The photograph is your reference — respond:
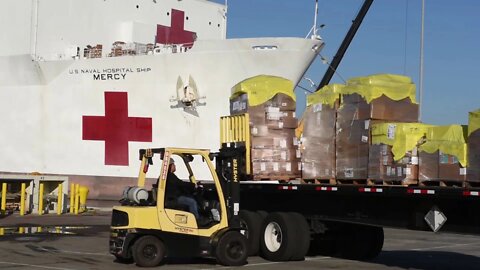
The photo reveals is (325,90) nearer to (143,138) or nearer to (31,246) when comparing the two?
(31,246)

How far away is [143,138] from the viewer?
23.2m

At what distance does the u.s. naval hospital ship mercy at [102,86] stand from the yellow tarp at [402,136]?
13088 mm

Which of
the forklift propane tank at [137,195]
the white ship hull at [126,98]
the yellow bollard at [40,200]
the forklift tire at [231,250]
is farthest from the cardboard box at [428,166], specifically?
the yellow bollard at [40,200]

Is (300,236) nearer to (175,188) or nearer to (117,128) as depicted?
(175,188)

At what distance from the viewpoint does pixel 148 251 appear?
10.3 meters

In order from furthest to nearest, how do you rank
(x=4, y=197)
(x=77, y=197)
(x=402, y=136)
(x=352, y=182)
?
(x=77, y=197) < (x=4, y=197) < (x=352, y=182) < (x=402, y=136)

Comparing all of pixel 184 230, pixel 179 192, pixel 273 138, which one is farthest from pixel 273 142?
pixel 184 230

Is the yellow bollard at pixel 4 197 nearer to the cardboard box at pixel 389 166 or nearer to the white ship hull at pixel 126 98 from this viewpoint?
the white ship hull at pixel 126 98

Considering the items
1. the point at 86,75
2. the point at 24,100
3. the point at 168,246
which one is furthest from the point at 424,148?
the point at 24,100

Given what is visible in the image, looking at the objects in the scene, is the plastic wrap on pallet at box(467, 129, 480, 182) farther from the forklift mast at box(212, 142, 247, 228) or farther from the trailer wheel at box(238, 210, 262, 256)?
the trailer wheel at box(238, 210, 262, 256)

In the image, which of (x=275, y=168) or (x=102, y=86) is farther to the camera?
(x=102, y=86)

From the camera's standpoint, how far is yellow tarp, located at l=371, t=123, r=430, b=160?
9742 millimetres

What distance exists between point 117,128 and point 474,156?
52.8ft

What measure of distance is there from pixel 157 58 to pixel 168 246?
1346cm
